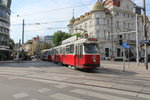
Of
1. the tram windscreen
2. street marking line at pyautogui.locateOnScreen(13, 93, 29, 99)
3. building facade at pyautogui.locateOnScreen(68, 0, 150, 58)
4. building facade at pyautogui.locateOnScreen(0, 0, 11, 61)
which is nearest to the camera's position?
street marking line at pyautogui.locateOnScreen(13, 93, 29, 99)

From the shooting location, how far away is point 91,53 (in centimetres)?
1603

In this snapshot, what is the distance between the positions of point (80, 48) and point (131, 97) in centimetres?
1001

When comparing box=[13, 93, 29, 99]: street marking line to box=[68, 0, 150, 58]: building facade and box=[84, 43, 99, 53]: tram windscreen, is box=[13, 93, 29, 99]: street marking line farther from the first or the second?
box=[68, 0, 150, 58]: building facade

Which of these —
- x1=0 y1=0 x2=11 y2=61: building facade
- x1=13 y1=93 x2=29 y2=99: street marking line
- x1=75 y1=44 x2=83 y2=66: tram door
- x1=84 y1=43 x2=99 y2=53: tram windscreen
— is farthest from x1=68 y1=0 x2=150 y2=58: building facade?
x1=13 y1=93 x2=29 y2=99: street marking line

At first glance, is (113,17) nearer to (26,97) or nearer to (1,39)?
(1,39)

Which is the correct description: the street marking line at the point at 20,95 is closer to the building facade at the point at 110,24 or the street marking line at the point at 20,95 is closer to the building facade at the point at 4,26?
the building facade at the point at 4,26

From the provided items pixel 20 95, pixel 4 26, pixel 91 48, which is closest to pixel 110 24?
pixel 4 26

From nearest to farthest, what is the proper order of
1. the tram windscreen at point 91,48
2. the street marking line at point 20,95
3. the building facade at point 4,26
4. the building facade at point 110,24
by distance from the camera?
the street marking line at point 20,95 → the tram windscreen at point 91,48 → the building facade at point 4,26 → the building facade at point 110,24

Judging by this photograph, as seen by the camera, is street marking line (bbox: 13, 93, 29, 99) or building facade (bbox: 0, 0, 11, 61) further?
building facade (bbox: 0, 0, 11, 61)

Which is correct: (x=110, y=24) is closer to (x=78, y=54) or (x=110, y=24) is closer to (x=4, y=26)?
(x=4, y=26)

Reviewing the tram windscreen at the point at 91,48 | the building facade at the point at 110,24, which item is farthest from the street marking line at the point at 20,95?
the building facade at the point at 110,24

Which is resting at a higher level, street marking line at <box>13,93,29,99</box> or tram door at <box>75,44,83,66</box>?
tram door at <box>75,44,83,66</box>

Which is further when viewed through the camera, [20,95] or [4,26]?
[4,26]

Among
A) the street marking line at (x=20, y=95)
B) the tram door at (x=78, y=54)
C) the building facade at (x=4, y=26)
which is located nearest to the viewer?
the street marking line at (x=20, y=95)
